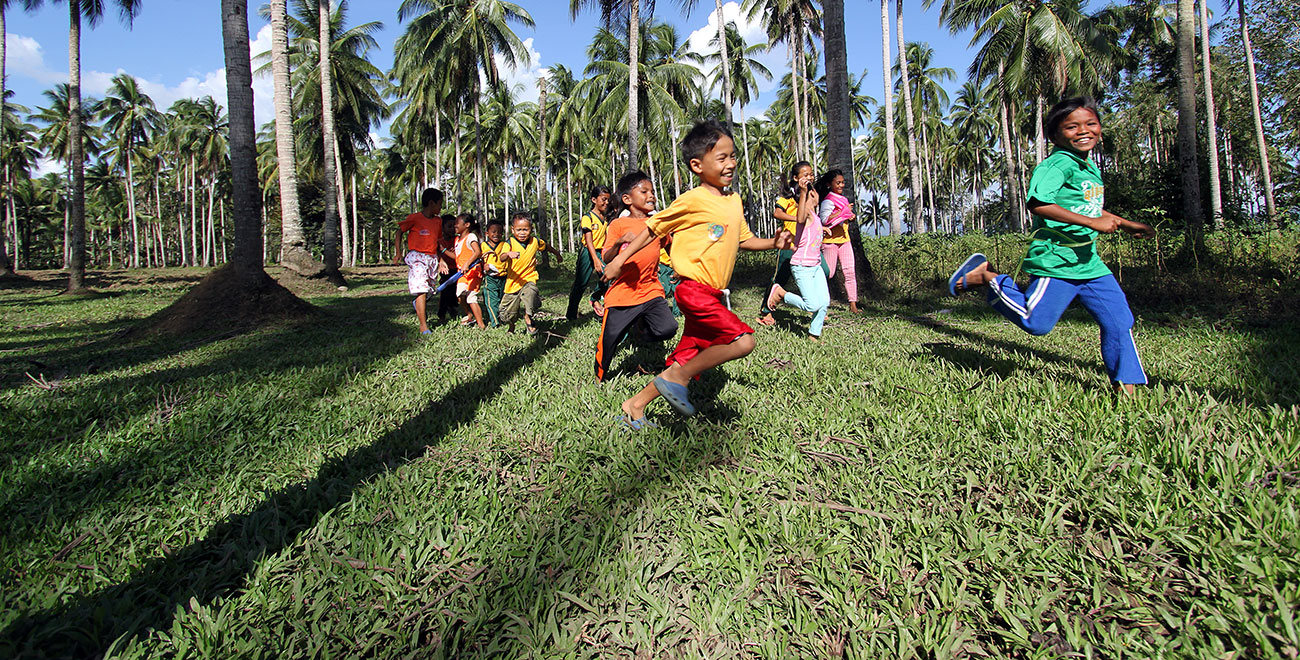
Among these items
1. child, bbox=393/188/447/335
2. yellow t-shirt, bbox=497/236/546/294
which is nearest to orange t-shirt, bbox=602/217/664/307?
yellow t-shirt, bbox=497/236/546/294

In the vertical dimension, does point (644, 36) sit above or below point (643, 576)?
above

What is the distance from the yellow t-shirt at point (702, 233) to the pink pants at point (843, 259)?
3.97 meters

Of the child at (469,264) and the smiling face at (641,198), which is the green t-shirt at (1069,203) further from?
the child at (469,264)

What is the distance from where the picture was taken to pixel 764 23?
2839 cm

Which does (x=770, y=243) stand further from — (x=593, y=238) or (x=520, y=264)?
(x=520, y=264)

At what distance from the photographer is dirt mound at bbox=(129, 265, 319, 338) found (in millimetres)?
7367

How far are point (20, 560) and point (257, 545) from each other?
0.86 metres

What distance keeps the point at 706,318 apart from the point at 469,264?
5.00 m

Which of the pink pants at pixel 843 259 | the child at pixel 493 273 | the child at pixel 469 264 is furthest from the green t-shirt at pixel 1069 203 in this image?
the child at pixel 469 264

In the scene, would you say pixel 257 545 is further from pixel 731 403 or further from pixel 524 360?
pixel 524 360

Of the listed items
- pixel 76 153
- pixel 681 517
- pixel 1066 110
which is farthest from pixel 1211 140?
pixel 76 153

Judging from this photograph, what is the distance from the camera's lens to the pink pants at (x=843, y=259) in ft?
23.8

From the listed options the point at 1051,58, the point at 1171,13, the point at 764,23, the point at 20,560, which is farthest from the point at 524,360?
the point at 1171,13

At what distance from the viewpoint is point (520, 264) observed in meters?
6.84
